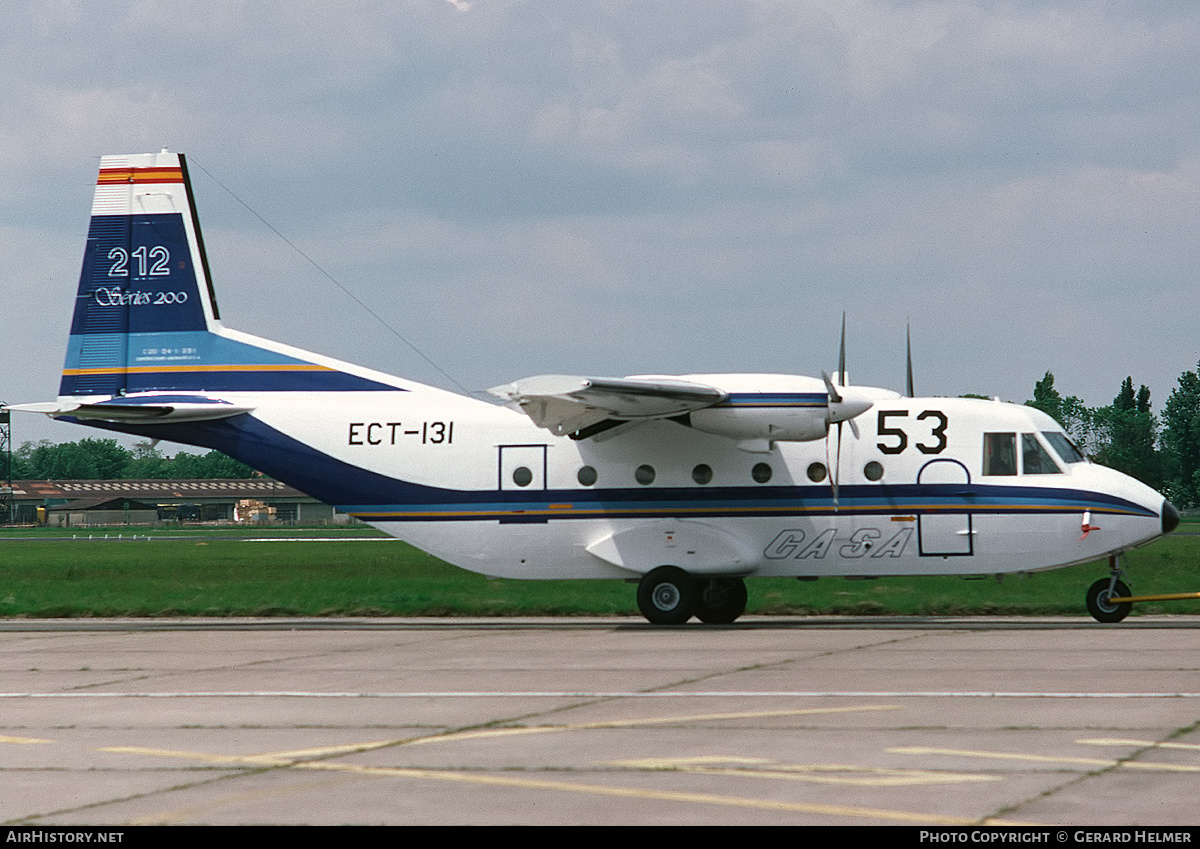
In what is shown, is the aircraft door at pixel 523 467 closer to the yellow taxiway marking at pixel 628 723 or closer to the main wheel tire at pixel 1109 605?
the main wheel tire at pixel 1109 605

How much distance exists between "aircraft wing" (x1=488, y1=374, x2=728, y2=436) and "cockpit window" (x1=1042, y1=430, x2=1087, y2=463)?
5305 millimetres

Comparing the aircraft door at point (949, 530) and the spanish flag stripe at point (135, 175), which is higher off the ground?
the spanish flag stripe at point (135, 175)

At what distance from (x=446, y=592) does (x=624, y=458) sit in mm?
11556

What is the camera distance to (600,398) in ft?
65.6

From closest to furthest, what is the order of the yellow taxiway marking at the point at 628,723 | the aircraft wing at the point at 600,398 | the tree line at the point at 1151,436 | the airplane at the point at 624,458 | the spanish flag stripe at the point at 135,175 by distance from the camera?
the yellow taxiway marking at the point at 628,723
the aircraft wing at the point at 600,398
the airplane at the point at 624,458
the spanish flag stripe at the point at 135,175
the tree line at the point at 1151,436

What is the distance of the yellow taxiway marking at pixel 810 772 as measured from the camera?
8.38 metres

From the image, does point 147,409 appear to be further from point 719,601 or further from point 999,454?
point 999,454

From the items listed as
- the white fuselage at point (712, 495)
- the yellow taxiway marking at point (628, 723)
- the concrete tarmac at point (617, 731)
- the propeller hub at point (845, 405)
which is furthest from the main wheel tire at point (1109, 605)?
the yellow taxiway marking at point (628, 723)

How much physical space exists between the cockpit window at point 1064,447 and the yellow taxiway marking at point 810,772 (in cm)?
1319

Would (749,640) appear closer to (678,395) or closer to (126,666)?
(678,395)

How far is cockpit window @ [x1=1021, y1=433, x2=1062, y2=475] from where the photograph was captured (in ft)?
67.7

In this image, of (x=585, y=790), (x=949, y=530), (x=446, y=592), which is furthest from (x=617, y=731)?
(x=446, y=592)

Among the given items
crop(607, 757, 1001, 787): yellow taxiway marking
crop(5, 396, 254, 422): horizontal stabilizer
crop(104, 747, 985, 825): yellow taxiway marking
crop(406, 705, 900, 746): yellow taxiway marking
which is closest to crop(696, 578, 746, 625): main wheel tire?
crop(5, 396, 254, 422): horizontal stabilizer

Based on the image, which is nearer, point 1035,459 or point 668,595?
point 1035,459
